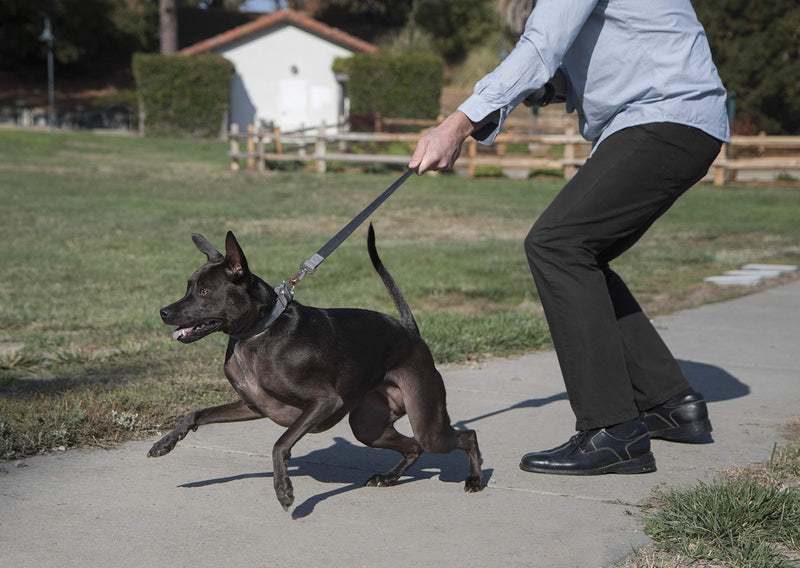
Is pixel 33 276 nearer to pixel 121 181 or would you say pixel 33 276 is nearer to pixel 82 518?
pixel 82 518

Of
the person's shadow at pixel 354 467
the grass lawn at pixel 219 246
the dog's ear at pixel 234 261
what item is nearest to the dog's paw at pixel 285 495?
the person's shadow at pixel 354 467

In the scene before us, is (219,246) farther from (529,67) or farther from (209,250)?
(529,67)

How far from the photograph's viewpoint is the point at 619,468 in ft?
12.2

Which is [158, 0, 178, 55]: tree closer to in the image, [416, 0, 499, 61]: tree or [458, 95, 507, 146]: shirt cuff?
[416, 0, 499, 61]: tree

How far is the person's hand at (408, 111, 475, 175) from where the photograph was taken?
129 inches

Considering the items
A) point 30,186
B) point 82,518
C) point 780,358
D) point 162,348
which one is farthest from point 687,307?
point 30,186

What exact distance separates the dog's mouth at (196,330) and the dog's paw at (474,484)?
1.07 metres

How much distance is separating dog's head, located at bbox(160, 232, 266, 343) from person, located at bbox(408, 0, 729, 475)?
94cm

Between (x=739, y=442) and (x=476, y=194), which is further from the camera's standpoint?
(x=476, y=194)

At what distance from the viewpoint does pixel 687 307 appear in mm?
7496

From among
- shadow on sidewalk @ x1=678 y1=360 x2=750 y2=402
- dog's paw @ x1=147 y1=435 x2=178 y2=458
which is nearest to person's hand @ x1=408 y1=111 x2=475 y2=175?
dog's paw @ x1=147 y1=435 x2=178 y2=458

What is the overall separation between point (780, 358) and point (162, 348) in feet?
12.1

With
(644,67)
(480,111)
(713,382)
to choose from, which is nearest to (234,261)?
(480,111)

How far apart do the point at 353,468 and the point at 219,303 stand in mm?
1003
